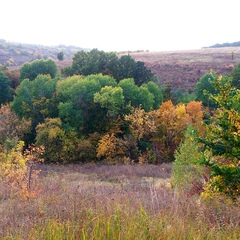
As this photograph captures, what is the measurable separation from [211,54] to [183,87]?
28.6 m

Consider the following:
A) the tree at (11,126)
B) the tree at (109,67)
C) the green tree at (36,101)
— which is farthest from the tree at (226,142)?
the tree at (109,67)

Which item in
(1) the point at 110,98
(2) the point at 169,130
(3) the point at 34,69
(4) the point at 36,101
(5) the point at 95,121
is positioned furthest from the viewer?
(3) the point at 34,69

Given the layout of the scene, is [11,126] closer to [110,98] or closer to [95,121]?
[95,121]

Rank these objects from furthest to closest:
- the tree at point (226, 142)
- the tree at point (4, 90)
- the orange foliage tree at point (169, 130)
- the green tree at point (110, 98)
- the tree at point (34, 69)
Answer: the tree at point (34, 69) < the tree at point (4, 90) < the orange foliage tree at point (169, 130) < the green tree at point (110, 98) < the tree at point (226, 142)

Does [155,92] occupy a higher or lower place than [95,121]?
higher

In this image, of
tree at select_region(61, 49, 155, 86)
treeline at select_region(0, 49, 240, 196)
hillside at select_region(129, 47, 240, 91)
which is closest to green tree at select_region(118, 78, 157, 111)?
treeline at select_region(0, 49, 240, 196)

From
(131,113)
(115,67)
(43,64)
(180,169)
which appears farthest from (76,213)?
(43,64)

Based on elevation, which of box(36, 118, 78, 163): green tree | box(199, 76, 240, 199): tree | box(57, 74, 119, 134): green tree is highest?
box(199, 76, 240, 199): tree

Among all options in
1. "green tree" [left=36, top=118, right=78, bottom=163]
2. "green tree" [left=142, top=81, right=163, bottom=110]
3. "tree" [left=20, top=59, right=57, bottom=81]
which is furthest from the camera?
"tree" [left=20, top=59, right=57, bottom=81]

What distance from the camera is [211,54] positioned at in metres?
81.6

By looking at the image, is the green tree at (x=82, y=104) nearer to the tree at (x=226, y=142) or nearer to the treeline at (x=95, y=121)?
the treeline at (x=95, y=121)

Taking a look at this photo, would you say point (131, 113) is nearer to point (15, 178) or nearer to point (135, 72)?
point (135, 72)

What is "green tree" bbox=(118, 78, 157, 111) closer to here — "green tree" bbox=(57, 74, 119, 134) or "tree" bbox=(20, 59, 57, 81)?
"green tree" bbox=(57, 74, 119, 134)

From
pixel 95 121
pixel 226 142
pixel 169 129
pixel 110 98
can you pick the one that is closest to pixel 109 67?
pixel 95 121
